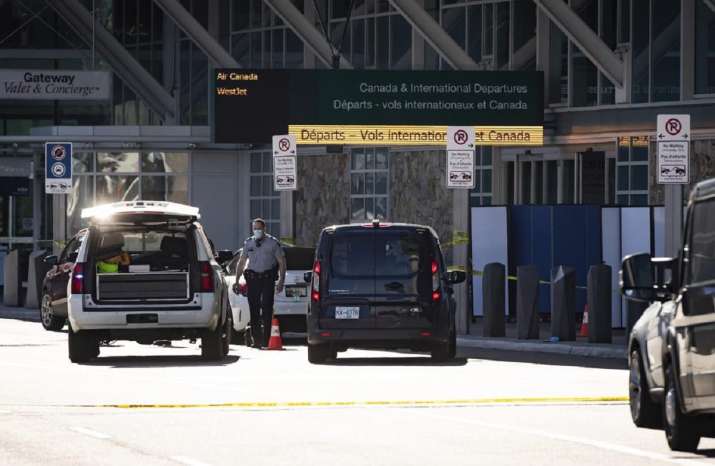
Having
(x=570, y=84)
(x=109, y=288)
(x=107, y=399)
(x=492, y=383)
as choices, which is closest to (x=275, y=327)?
(x=109, y=288)

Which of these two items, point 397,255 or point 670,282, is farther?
point 397,255

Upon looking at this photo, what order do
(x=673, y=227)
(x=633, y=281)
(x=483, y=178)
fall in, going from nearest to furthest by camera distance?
(x=633, y=281)
(x=673, y=227)
(x=483, y=178)

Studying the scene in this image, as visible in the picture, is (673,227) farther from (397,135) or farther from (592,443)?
(592,443)

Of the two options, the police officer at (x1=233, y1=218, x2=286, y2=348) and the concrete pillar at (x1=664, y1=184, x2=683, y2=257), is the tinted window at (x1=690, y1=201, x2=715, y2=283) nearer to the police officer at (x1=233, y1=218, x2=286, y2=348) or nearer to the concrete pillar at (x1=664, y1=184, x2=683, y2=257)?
the concrete pillar at (x1=664, y1=184, x2=683, y2=257)

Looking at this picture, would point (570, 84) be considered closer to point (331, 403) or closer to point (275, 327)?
point (275, 327)

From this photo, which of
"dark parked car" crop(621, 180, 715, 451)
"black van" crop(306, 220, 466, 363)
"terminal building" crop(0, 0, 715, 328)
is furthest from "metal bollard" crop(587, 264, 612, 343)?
"dark parked car" crop(621, 180, 715, 451)

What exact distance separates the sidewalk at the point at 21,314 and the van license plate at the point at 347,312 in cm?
1503

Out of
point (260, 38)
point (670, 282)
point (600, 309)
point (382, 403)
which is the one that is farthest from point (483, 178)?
point (670, 282)

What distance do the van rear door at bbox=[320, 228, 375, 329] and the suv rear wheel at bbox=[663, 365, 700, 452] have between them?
10621mm

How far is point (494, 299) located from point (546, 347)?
87.6 inches

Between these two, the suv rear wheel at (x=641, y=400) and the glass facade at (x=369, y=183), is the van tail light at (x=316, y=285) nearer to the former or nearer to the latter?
the suv rear wheel at (x=641, y=400)

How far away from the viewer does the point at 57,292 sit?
3450 cm

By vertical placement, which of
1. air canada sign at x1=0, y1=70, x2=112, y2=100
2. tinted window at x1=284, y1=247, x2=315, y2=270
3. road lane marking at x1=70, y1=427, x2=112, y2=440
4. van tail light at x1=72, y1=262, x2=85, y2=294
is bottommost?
road lane marking at x1=70, y1=427, x2=112, y2=440

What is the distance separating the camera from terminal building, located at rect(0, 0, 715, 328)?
1478 inches
